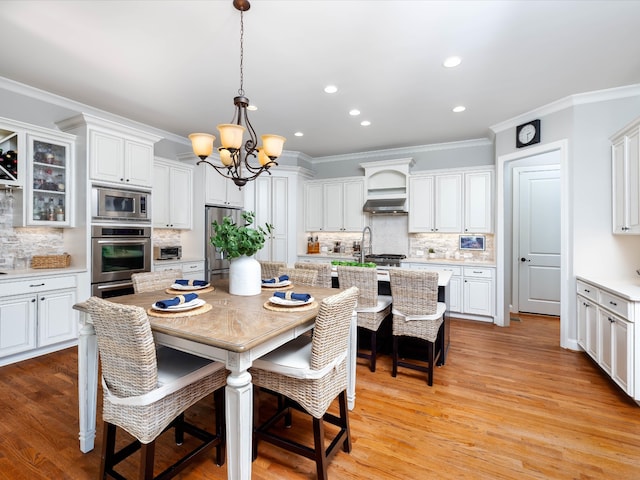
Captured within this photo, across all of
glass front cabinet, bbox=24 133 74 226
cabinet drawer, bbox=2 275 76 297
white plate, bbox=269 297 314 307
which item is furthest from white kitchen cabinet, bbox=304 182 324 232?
white plate, bbox=269 297 314 307

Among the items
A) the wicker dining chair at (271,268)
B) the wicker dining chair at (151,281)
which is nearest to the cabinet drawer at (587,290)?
the wicker dining chair at (271,268)

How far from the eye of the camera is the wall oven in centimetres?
362

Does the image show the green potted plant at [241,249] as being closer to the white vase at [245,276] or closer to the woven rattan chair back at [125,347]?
the white vase at [245,276]

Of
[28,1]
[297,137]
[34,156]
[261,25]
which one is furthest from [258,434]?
[297,137]

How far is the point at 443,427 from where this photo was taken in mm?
2184

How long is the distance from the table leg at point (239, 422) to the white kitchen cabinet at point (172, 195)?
3797 millimetres

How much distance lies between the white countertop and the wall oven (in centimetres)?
480

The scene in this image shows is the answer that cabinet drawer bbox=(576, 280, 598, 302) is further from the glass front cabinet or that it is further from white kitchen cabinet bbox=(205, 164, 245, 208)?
the glass front cabinet

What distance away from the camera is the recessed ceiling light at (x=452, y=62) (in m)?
2.80

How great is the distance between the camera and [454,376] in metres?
2.96

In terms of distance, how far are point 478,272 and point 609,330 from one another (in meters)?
2.04

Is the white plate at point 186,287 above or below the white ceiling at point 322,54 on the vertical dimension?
below

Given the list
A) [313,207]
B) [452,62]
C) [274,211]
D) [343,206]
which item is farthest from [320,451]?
[313,207]

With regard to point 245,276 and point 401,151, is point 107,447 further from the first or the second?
point 401,151
